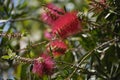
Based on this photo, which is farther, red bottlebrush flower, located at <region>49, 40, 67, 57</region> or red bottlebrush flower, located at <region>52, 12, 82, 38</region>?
red bottlebrush flower, located at <region>49, 40, 67, 57</region>

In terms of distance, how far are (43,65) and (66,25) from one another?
177 millimetres

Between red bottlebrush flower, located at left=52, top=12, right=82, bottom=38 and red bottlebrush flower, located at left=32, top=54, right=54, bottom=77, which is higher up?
red bottlebrush flower, located at left=52, top=12, right=82, bottom=38

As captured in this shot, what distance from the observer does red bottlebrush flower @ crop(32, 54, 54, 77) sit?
155 cm

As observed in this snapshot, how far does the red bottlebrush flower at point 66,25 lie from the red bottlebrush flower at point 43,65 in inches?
4.2

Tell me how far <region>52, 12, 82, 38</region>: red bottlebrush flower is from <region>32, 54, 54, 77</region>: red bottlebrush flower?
0.35 ft

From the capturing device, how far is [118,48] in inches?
76.9

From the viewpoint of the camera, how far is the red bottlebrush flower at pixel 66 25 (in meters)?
1.54

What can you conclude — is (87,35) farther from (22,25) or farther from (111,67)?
(22,25)

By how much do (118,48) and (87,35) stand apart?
17cm

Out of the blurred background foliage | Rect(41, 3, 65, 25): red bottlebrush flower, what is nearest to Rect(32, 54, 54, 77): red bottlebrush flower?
the blurred background foliage

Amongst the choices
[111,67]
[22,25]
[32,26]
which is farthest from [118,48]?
[32,26]

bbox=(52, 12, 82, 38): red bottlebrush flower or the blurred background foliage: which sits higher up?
bbox=(52, 12, 82, 38): red bottlebrush flower

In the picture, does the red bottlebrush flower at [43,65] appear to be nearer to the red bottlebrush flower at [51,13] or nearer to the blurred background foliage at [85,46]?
the blurred background foliage at [85,46]

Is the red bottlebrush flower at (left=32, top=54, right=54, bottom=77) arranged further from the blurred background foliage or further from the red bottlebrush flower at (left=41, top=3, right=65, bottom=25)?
the red bottlebrush flower at (left=41, top=3, right=65, bottom=25)
